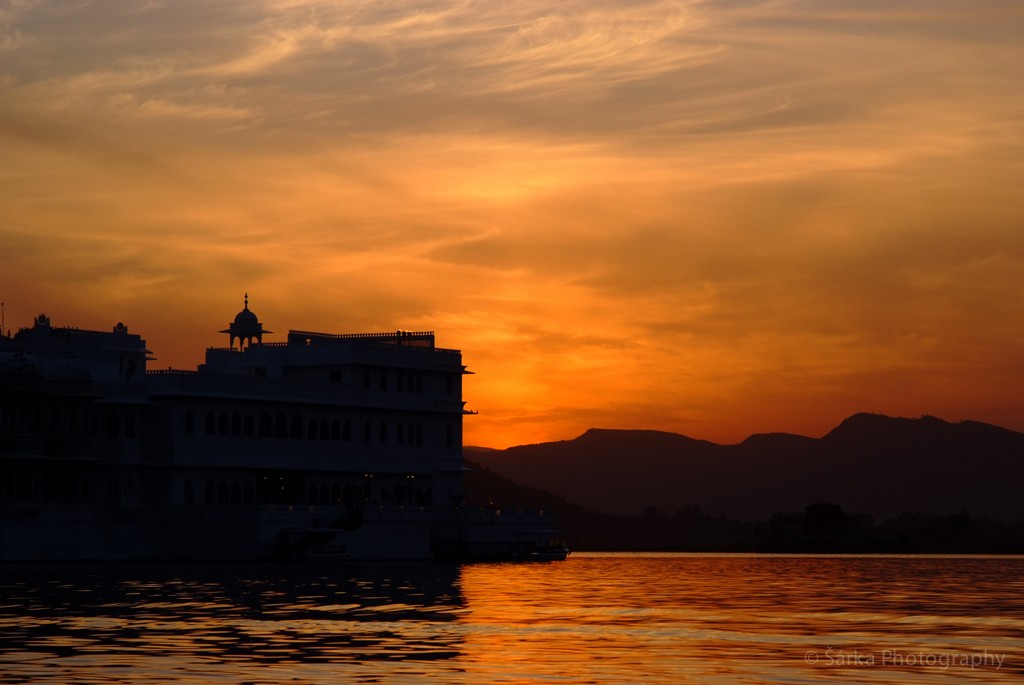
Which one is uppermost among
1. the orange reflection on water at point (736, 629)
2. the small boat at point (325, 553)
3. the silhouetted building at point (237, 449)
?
the silhouetted building at point (237, 449)

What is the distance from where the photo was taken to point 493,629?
2045 inches

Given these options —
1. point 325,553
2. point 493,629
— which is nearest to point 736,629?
point 493,629

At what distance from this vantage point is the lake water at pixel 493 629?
1564 inches

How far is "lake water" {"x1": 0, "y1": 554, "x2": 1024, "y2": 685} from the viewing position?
1564 inches

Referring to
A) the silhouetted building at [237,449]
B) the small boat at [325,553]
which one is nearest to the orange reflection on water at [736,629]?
the small boat at [325,553]

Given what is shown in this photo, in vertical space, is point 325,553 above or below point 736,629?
above

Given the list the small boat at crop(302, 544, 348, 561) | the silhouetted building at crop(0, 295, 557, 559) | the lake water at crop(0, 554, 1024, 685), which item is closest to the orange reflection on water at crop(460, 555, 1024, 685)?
the lake water at crop(0, 554, 1024, 685)

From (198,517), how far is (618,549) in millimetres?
87312

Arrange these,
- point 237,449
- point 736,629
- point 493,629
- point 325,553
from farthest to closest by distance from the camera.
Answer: point 237,449 → point 325,553 → point 736,629 → point 493,629

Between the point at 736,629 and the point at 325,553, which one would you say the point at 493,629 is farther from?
the point at 325,553

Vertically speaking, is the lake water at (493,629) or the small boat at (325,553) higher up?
the small boat at (325,553)

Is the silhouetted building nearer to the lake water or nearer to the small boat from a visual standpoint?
the small boat

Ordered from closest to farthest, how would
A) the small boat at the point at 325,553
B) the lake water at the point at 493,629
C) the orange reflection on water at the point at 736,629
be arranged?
the lake water at the point at 493,629 < the orange reflection on water at the point at 736,629 < the small boat at the point at 325,553

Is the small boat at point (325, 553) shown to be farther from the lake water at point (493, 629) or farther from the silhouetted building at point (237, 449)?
the lake water at point (493, 629)
